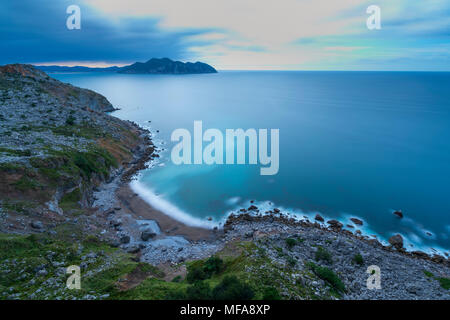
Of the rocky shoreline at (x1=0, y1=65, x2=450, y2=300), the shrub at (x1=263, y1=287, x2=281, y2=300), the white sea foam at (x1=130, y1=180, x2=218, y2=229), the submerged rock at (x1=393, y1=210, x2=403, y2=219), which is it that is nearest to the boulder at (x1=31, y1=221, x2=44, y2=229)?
the rocky shoreline at (x1=0, y1=65, x2=450, y2=300)

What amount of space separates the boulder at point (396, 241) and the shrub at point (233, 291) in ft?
72.1

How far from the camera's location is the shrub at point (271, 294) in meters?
12.1

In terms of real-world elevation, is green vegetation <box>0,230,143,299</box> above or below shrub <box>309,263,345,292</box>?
above

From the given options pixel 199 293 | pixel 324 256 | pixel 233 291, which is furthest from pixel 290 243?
pixel 199 293

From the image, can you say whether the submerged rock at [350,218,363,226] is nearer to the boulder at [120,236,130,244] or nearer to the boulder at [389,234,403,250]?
the boulder at [389,234,403,250]

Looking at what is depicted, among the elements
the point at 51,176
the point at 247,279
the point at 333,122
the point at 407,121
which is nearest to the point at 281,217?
the point at 247,279

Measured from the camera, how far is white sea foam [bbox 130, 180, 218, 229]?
29314 mm

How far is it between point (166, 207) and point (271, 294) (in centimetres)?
2279

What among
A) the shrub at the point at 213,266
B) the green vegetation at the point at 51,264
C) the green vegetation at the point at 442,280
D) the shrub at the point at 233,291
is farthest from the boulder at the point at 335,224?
the green vegetation at the point at 51,264

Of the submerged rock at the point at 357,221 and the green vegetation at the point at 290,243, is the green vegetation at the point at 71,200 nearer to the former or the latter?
the green vegetation at the point at 290,243

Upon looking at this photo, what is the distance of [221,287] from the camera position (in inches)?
505

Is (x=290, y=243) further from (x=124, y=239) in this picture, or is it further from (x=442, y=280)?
(x=124, y=239)

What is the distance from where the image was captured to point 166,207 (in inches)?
1277

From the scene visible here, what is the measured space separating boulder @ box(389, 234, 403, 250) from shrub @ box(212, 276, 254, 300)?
2199cm
